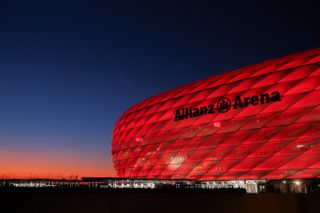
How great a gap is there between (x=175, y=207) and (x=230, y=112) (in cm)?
1629

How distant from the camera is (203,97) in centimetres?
3491

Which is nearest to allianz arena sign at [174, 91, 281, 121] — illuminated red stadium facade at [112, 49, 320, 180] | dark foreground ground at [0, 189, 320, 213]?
illuminated red stadium facade at [112, 49, 320, 180]

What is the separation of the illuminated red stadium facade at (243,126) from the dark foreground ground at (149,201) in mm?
9313

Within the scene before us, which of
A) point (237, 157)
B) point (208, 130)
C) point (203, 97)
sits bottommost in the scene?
point (237, 157)

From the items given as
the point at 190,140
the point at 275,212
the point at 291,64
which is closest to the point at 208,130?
the point at 190,140

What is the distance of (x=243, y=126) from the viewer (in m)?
30.5

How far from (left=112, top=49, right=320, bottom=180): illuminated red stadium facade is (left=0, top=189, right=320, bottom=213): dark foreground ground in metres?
9.31

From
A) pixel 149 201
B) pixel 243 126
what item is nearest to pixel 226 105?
pixel 243 126

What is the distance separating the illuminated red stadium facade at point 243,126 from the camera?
2764 centimetres

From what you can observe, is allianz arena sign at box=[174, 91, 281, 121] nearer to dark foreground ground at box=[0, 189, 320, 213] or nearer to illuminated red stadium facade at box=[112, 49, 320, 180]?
illuminated red stadium facade at box=[112, 49, 320, 180]

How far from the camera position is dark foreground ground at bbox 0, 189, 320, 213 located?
44.1ft

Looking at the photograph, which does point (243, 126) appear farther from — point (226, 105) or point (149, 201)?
point (149, 201)


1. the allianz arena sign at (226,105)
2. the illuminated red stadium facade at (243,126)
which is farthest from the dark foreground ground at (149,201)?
the allianz arena sign at (226,105)

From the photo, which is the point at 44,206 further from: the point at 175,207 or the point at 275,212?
the point at 275,212
